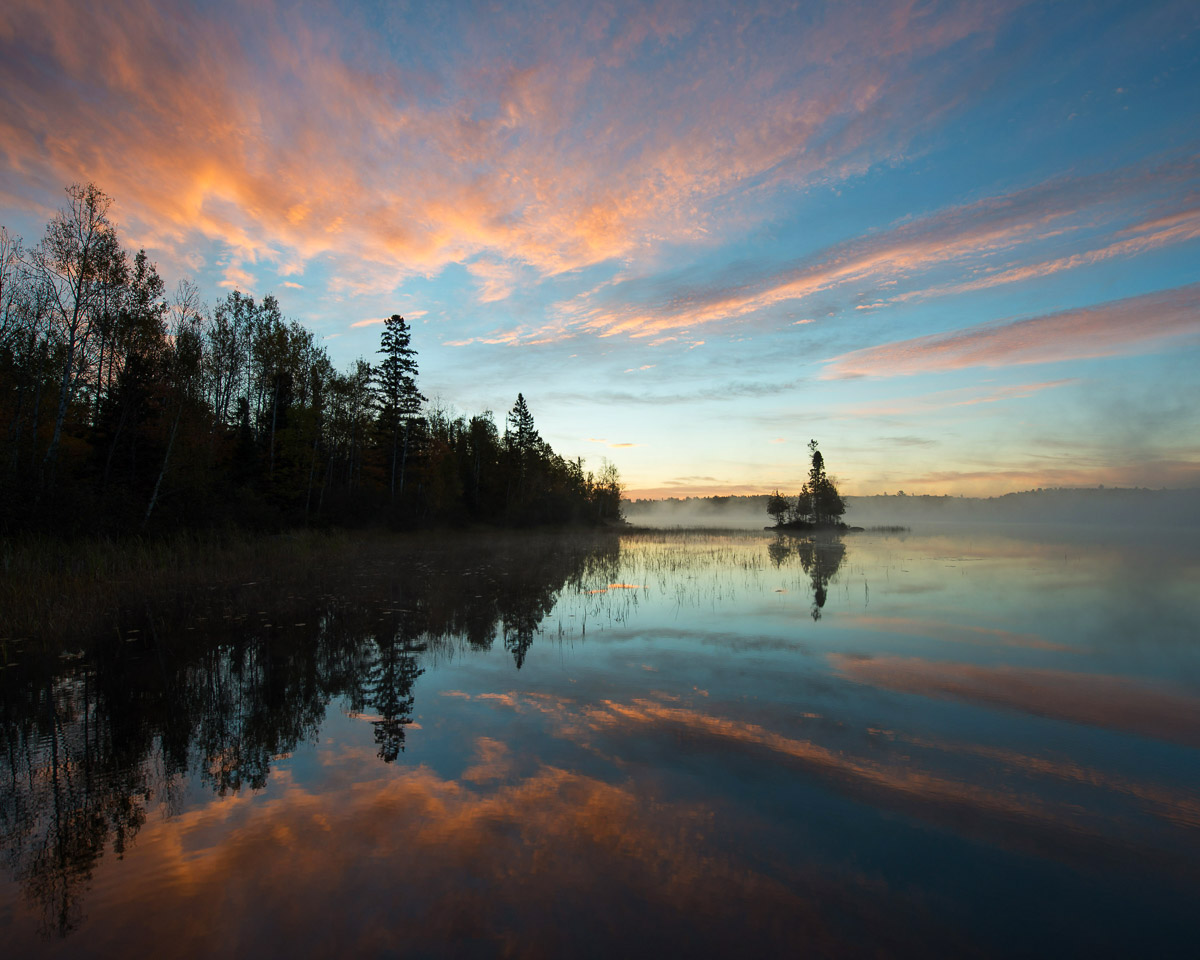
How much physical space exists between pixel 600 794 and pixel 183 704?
638 cm

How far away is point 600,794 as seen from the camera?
561 cm

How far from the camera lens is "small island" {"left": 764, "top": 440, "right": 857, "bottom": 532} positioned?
283 feet

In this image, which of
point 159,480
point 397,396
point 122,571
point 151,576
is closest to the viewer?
point 122,571

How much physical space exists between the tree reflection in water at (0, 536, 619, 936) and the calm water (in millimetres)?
49

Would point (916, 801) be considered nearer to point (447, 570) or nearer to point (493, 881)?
point (493, 881)

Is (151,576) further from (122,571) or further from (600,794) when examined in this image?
(600,794)

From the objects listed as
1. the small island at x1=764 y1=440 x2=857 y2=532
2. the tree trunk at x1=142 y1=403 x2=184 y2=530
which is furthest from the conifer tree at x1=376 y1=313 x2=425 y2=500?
the small island at x1=764 y1=440 x2=857 y2=532

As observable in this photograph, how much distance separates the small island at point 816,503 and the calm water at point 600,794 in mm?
75650

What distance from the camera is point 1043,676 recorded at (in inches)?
387

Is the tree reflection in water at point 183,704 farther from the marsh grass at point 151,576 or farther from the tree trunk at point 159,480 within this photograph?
the tree trunk at point 159,480

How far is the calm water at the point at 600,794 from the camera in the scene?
3.82 metres

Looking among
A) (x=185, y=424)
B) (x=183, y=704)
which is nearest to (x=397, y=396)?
(x=185, y=424)

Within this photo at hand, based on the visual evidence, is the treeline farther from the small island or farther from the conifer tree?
the small island

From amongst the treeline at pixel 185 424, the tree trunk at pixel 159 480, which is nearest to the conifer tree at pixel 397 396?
the treeline at pixel 185 424
